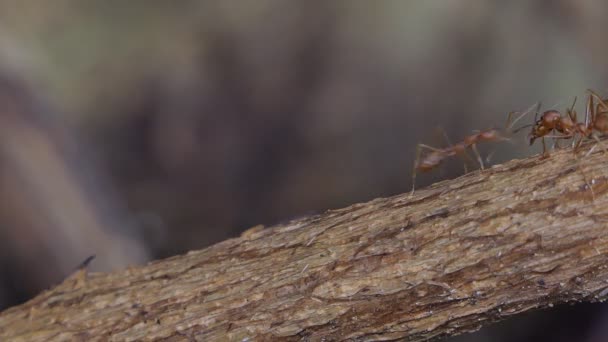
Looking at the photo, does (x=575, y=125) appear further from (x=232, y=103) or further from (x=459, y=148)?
(x=232, y=103)

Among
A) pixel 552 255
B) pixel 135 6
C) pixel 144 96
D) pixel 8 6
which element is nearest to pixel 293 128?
pixel 144 96

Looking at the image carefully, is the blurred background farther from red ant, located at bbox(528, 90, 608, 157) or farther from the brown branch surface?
the brown branch surface

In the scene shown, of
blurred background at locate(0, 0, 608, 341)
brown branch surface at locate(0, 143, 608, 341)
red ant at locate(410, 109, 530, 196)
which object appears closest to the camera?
brown branch surface at locate(0, 143, 608, 341)

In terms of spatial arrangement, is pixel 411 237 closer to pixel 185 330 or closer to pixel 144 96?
pixel 185 330

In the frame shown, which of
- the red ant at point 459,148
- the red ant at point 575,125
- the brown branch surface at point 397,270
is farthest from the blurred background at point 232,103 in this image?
the brown branch surface at point 397,270

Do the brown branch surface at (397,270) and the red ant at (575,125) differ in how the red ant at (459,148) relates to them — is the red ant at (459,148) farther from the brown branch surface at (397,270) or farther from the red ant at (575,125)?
the brown branch surface at (397,270)

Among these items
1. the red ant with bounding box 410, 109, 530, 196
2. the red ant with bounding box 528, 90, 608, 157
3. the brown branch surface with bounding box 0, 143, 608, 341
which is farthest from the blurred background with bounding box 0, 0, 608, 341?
the brown branch surface with bounding box 0, 143, 608, 341
